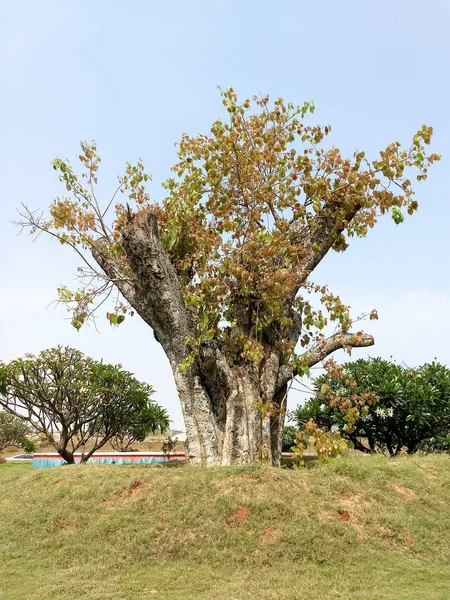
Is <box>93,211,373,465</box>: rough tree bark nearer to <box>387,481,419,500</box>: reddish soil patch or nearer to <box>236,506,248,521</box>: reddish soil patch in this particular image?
<box>236,506,248,521</box>: reddish soil patch

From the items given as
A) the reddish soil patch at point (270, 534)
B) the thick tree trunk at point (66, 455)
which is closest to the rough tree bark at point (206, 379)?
the reddish soil patch at point (270, 534)

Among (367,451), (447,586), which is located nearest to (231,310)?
(447,586)

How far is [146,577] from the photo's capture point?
6941 mm

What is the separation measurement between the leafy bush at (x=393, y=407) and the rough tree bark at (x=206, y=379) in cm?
348

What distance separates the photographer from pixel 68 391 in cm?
1506

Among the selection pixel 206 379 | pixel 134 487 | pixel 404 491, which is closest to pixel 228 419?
pixel 206 379

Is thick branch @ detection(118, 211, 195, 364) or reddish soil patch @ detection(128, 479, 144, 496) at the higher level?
thick branch @ detection(118, 211, 195, 364)

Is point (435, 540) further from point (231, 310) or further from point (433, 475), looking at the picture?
point (231, 310)

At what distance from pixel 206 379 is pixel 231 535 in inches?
151

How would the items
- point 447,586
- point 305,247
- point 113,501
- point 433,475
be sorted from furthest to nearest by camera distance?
1. point 305,247
2. point 433,475
3. point 113,501
4. point 447,586

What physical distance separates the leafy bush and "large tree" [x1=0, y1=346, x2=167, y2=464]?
5506 mm

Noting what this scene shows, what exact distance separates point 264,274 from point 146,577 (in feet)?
18.3

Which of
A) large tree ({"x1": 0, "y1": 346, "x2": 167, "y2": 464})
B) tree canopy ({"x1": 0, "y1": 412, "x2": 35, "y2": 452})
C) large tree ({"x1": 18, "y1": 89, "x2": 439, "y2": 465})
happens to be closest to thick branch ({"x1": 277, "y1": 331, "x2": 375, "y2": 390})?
large tree ({"x1": 18, "y1": 89, "x2": 439, "y2": 465})

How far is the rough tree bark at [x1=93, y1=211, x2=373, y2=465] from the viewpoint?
1033cm
